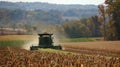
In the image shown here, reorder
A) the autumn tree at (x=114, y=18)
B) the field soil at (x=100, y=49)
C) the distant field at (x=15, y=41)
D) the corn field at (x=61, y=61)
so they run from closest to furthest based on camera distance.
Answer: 1. the corn field at (x=61, y=61)
2. the field soil at (x=100, y=49)
3. the distant field at (x=15, y=41)
4. the autumn tree at (x=114, y=18)

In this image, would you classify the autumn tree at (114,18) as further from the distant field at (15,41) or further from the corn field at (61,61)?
the corn field at (61,61)

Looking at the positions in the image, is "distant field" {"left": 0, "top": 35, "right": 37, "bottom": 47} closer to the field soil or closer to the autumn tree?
the field soil

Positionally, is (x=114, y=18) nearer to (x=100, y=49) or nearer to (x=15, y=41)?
(x=15, y=41)

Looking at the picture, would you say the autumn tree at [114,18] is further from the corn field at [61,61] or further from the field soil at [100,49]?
the corn field at [61,61]

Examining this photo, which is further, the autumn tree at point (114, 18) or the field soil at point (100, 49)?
the autumn tree at point (114, 18)

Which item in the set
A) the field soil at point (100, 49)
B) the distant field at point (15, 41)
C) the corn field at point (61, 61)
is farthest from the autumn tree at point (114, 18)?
the corn field at point (61, 61)

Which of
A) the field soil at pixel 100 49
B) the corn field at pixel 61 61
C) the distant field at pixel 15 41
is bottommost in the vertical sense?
the distant field at pixel 15 41

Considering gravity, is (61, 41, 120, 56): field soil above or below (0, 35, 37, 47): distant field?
above

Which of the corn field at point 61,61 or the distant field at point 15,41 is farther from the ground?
the corn field at point 61,61

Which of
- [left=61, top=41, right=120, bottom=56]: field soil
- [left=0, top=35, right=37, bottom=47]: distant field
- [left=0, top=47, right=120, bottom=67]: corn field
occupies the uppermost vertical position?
[left=0, top=47, right=120, bottom=67]: corn field

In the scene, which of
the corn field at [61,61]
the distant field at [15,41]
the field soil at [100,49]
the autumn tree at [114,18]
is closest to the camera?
the corn field at [61,61]

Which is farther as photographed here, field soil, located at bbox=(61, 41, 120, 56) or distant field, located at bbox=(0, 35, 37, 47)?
distant field, located at bbox=(0, 35, 37, 47)

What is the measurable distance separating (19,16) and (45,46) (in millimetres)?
160311

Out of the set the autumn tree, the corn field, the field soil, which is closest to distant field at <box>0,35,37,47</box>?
the field soil
